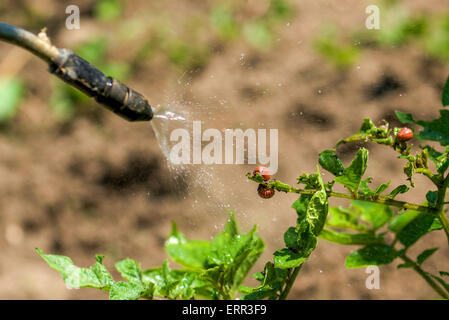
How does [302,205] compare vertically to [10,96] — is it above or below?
below

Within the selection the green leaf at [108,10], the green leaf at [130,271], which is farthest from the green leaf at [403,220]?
the green leaf at [108,10]

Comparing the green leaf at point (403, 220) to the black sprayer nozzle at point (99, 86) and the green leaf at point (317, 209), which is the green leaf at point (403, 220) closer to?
the green leaf at point (317, 209)

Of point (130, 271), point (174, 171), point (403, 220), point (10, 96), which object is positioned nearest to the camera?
point (130, 271)

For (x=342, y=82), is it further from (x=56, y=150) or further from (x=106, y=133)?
(x=56, y=150)

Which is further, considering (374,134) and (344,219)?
(344,219)

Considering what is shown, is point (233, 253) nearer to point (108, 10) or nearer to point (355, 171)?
point (355, 171)

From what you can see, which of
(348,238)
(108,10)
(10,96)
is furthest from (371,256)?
(108,10)
